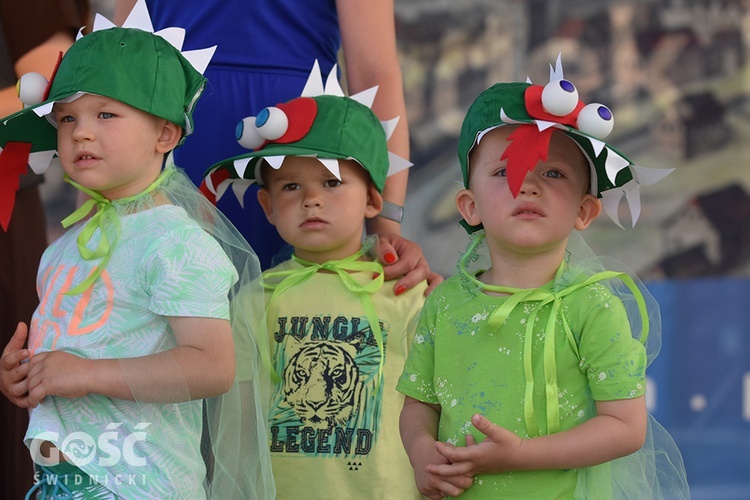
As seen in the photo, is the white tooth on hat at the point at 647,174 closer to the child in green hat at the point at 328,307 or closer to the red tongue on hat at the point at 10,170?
the child in green hat at the point at 328,307

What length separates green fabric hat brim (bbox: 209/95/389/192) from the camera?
9.55 ft

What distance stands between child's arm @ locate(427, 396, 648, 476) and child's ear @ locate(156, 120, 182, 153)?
0.92 meters

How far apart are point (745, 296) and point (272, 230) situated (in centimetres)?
268

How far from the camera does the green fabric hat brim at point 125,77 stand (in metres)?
2.43

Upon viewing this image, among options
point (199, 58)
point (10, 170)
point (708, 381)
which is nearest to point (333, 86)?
point (199, 58)

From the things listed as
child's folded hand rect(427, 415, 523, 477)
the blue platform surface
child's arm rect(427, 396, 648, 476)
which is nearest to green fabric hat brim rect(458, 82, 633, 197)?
child's arm rect(427, 396, 648, 476)

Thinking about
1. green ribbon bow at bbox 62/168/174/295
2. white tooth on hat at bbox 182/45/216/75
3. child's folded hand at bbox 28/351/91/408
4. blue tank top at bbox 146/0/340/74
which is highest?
blue tank top at bbox 146/0/340/74

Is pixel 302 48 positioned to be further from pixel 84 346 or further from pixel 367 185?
pixel 84 346

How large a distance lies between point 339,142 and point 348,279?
348 mm

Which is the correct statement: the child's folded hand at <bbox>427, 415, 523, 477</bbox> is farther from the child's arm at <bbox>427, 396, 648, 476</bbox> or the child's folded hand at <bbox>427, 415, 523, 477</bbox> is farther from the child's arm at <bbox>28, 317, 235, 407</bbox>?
the child's arm at <bbox>28, 317, 235, 407</bbox>

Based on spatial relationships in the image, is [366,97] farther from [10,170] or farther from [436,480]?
[436,480]

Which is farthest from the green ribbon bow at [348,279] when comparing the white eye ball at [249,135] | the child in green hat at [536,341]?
the child in green hat at [536,341]

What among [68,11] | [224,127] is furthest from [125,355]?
[68,11]

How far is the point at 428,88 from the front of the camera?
5.17m
